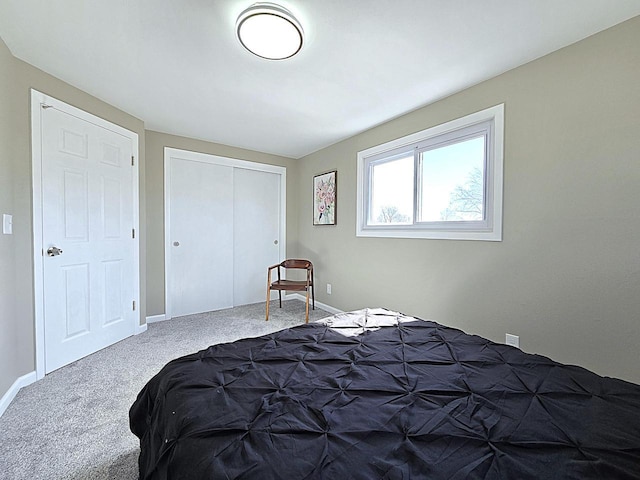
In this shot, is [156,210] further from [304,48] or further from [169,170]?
[304,48]

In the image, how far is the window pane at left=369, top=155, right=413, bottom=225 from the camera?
2885 millimetres

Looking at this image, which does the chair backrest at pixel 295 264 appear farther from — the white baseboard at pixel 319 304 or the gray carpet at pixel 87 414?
the gray carpet at pixel 87 414

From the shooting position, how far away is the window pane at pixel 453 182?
7.51 ft

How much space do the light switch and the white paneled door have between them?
0.26 m

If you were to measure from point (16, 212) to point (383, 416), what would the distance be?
2.68 metres

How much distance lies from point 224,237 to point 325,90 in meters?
2.46

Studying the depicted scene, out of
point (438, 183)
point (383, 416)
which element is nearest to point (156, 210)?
point (438, 183)

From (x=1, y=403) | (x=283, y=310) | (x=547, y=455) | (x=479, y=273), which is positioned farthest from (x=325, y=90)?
(x=1, y=403)

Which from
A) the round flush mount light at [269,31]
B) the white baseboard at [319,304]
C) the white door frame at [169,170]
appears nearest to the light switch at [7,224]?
the white door frame at [169,170]

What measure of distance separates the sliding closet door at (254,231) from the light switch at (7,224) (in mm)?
2316

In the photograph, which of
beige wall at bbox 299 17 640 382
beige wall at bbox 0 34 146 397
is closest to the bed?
beige wall at bbox 299 17 640 382

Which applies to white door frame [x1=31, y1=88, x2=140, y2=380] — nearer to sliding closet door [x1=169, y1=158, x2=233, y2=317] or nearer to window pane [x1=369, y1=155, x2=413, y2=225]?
sliding closet door [x1=169, y1=158, x2=233, y2=317]

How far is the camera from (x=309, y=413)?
86 cm

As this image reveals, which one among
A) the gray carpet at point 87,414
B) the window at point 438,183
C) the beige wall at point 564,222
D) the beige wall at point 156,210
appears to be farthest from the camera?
the beige wall at point 156,210
